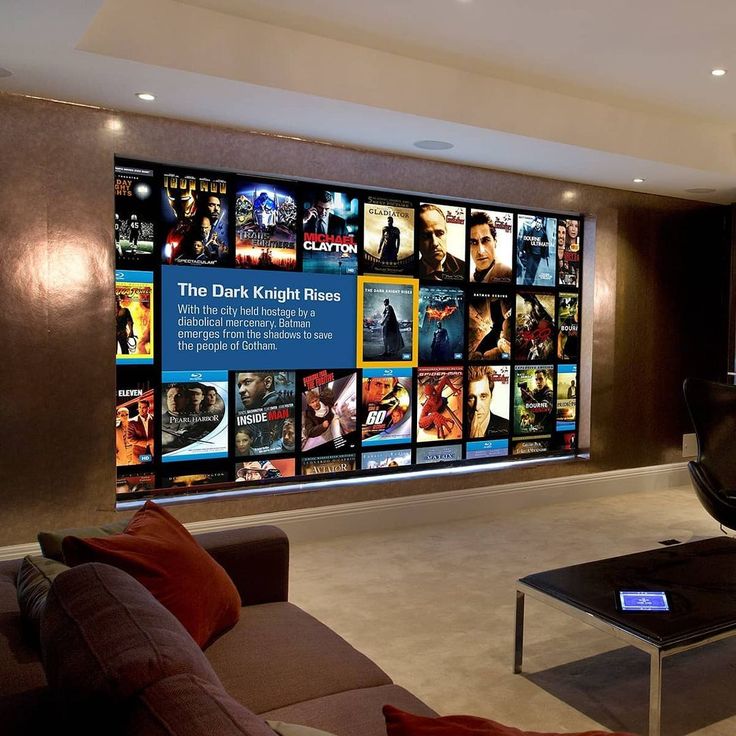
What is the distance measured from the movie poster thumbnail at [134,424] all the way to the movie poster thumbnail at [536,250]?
2897mm

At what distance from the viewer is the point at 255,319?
4.52m

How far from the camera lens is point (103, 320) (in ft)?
13.0

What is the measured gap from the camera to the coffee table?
231cm

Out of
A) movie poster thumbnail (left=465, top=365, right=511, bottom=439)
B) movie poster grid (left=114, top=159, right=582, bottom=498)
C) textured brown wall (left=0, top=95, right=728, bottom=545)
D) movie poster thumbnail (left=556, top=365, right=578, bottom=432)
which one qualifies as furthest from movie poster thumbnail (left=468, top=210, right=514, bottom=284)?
movie poster thumbnail (left=556, top=365, right=578, bottom=432)

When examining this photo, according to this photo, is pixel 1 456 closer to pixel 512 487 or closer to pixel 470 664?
pixel 470 664

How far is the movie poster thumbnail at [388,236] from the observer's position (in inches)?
193

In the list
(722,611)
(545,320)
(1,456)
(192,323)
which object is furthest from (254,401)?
(722,611)

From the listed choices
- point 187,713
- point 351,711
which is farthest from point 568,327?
point 187,713

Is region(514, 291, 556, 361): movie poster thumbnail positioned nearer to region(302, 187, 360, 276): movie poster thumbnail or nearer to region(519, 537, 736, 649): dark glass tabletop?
region(302, 187, 360, 276): movie poster thumbnail

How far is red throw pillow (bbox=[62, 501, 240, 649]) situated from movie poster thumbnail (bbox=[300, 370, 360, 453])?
2.59 m

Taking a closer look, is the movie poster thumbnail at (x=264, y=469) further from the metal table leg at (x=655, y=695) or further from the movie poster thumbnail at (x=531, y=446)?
the metal table leg at (x=655, y=695)

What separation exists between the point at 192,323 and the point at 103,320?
1.72 ft

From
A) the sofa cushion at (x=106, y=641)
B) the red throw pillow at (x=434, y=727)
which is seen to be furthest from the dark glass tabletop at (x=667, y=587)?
the sofa cushion at (x=106, y=641)

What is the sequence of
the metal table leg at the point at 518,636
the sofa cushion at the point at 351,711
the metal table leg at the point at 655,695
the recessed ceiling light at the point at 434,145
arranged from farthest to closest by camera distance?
the recessed ceiling light at the point at 434,145 < the metal table leg at the point at 518,636 < the metal table leg at the point at 655,695 < the sofa cushion at the point at 351,711
